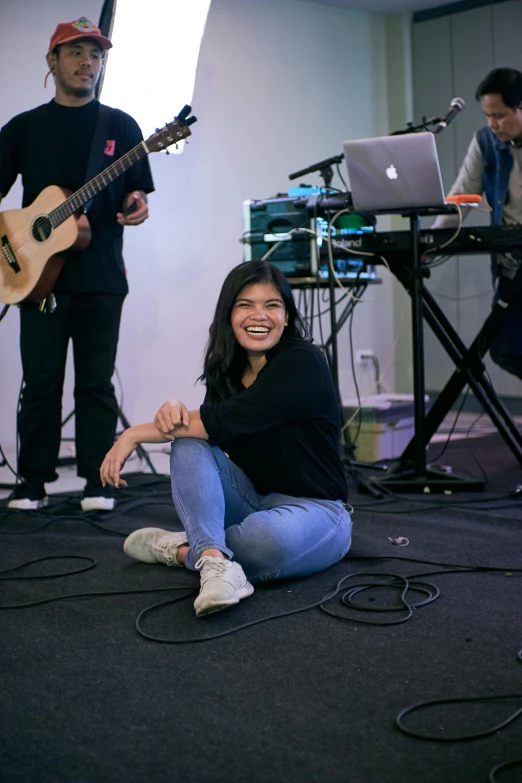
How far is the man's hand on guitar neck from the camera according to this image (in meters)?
3.10

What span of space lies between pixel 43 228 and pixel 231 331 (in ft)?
3.74

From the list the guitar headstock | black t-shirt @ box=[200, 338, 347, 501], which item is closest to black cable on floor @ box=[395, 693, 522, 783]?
black t-shirt @ box=[200, 338, 347, 501]

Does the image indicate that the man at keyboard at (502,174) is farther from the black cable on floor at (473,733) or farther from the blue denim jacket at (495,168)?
the black cable on floor at (473,733)

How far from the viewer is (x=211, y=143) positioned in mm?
4902

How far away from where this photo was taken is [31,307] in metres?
3.08

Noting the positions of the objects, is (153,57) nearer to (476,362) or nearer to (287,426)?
(476,362)

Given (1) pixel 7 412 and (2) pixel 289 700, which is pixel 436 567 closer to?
(2) pixel 289 700

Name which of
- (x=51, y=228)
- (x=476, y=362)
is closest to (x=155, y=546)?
(x=51, y=228)

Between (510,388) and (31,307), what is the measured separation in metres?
3.29

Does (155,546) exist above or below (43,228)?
below

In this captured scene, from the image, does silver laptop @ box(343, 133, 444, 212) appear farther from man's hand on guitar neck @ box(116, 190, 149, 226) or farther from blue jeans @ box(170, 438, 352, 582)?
blue jeans @ box(170, 438, 352, 582)

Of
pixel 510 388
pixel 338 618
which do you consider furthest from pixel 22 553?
pixel 510 388

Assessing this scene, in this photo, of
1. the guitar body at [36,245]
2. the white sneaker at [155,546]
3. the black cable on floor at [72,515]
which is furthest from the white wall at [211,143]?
the white sneaker at [155,546]

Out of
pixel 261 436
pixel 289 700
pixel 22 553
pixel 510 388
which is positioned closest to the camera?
pixel 289 700
